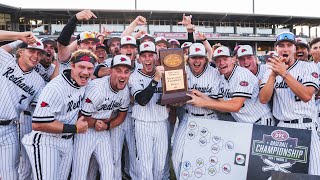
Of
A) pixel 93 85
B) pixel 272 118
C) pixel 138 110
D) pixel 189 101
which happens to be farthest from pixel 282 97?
pixel 93 85

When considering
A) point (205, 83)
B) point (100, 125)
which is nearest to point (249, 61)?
point (205, 83)

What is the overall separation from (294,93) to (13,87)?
3.82m

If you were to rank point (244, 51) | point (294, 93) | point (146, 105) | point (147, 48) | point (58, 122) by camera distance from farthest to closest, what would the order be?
point (244, 51) < point (146, 105) < point (147, 48) < point (294, 93) < point (58, 122)

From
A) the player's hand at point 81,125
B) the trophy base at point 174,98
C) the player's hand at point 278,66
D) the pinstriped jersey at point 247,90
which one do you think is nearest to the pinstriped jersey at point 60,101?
the player's hand at point 81,125

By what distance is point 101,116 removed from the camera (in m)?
4.64

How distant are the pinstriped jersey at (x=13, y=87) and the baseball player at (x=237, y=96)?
93.0 inches

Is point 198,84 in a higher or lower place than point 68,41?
lower

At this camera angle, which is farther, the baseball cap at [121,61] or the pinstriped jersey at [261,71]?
the pinstriped jersey at [261,71]

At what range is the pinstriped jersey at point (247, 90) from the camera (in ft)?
15.3

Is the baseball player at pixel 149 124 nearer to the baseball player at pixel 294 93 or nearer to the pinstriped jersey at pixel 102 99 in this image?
the pinstriped jersey at pixel 102 99

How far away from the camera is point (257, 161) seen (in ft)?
14.7

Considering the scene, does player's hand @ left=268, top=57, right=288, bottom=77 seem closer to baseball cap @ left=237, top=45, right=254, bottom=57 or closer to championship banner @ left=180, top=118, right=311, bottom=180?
championship banner @ left=180, top=118, right=311, bottom=180

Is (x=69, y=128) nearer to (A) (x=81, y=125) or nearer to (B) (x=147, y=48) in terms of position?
(A) (x=81, y=125)

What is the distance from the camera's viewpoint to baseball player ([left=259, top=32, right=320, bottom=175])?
418 centimetres
